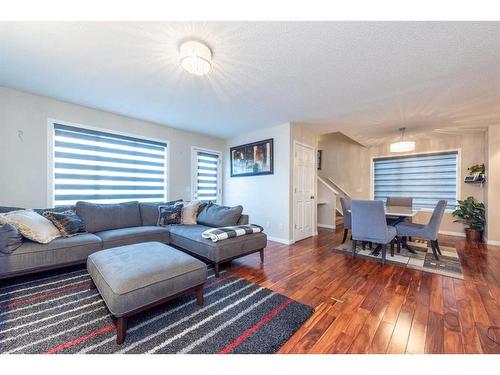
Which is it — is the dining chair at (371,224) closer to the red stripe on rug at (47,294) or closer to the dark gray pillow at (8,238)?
the red stripe on rug at (47,294)

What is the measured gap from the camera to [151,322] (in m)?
1.57

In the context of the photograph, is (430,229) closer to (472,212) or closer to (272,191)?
(472,212)

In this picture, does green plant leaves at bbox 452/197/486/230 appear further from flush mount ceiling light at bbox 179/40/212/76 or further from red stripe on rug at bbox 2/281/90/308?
red stripe on rug at bbox 2/281/90/308

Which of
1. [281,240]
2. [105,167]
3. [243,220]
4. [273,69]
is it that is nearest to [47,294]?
[105,167]

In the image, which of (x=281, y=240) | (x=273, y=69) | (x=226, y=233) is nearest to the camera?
(x=273, y=69)

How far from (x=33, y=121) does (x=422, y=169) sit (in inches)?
315

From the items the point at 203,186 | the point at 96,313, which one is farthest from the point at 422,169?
the point at 96,313

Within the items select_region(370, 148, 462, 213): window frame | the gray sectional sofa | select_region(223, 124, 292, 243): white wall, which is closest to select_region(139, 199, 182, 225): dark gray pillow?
the gray sectional sofa

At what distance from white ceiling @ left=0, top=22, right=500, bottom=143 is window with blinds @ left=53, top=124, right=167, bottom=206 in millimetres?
578

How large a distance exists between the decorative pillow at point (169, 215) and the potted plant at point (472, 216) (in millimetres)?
5968

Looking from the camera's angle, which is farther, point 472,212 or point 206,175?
point 206,175

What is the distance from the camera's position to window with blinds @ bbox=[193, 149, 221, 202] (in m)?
4.85

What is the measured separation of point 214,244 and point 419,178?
227 inches
